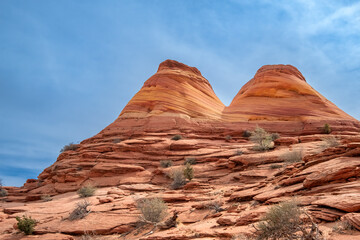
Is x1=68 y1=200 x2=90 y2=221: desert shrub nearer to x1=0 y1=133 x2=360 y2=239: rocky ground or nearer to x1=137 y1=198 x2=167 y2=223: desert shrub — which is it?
x1=0 y1=133 x2=360 y2=239: rocky ground

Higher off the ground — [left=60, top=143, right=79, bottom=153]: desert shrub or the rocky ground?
[left=60, top=143, right=79, bottom=153]: desert shrub

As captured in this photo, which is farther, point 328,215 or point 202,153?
point 202,153

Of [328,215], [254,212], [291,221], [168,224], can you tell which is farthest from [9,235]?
[328,215]

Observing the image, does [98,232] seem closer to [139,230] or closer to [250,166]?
[139,230]

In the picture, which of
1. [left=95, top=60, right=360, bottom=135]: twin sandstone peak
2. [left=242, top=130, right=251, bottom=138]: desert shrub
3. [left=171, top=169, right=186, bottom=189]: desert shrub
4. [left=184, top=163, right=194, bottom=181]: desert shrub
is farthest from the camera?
[left=95, top=60, right=360, bottom=135]: twin sandstone peak

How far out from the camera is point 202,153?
20.5 m

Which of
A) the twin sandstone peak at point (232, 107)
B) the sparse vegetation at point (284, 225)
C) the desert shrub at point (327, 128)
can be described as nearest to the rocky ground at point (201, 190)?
the sparse vegetation at point (284, 225)

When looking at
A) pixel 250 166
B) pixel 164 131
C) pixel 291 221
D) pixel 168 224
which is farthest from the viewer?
pixel 164 131

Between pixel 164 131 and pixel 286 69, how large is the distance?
2414 cm

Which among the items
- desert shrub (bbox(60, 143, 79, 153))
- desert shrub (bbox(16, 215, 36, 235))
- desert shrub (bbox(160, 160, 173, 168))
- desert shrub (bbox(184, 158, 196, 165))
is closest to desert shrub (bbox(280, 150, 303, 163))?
desert shrub (bbox(184, 158, 196, 165))

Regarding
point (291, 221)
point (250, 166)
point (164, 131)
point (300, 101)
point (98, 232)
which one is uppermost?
point (300, 101)

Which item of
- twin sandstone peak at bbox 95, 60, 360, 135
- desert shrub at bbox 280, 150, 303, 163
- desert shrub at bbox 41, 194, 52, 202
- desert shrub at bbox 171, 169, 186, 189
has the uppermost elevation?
twin sandstone peak at bbox 95, 60, 360, 135

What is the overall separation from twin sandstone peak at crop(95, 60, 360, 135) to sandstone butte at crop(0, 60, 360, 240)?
148mm

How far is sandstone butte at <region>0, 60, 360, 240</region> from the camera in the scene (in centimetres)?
833
